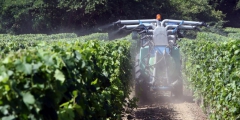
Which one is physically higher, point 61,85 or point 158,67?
point 61,85

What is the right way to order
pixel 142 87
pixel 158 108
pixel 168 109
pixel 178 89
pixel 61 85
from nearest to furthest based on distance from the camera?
pixel 61 85 < pixel 168 109 < pixel 158 108 < pixel 142 87 < pixel 178 89

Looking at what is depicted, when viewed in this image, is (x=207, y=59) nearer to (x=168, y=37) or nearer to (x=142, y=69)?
(x=142, y=69)

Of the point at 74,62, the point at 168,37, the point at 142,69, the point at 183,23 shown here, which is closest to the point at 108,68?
the point at 74,62

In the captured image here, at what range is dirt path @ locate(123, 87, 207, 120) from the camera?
A: 12352mm

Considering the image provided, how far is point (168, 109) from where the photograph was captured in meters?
13.6

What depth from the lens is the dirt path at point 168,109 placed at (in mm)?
12352

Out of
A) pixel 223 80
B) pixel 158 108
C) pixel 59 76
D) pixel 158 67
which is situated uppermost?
pixel 59 76

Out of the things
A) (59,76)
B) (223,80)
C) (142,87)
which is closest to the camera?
(59,76)

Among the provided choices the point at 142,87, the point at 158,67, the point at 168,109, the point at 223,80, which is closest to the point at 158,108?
the point at 168,109

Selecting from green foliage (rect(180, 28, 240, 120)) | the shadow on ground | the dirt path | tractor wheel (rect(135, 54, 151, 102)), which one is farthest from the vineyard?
tractor wheel (rect(135, 54, 151, 102))

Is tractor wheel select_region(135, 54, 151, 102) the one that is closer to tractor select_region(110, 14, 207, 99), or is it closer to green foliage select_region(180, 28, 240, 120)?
tractor select_region(110, 14, 207, 99)

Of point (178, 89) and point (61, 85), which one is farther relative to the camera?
point (178, 89)

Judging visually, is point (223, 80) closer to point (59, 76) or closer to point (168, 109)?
point (168, 109)

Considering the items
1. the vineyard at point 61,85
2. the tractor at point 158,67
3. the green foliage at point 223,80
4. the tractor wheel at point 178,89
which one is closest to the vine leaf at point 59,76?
the vineyard at point 61,85
